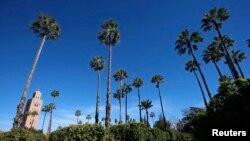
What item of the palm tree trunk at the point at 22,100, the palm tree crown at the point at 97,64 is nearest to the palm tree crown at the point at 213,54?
the palm tree crown at the point at 97,64

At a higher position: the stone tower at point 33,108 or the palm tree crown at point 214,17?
the stone tower at point 33,108

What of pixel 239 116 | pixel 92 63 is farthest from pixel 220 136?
pixel 92 63

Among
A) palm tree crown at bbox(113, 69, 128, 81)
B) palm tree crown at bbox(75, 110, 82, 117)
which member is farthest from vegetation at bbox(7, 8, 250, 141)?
palm tree crown at bbox(75, 110, 82, 117)

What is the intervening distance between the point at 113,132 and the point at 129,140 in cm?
301

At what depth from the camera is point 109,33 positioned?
1561 inches

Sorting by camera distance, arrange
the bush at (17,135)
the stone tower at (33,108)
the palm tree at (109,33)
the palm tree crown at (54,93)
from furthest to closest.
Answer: the stone tower at (33,108) → the palm tree crown at (54,93) → the palm tree at (109,33) → the bush at (17,135)

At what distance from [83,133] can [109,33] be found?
2228cm

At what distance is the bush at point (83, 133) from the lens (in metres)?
22.4

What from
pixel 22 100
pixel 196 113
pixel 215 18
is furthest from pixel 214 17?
pixel 22 100

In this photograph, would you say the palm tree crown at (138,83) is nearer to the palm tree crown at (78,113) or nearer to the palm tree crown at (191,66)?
the palm tree crown at (191,66)

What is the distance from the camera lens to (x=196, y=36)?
135 feet

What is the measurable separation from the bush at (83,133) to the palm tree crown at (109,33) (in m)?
19.6

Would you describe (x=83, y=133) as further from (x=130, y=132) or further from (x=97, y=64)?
(x=97, y=64)

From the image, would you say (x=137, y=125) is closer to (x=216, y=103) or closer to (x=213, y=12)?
(x=216, y=103)
